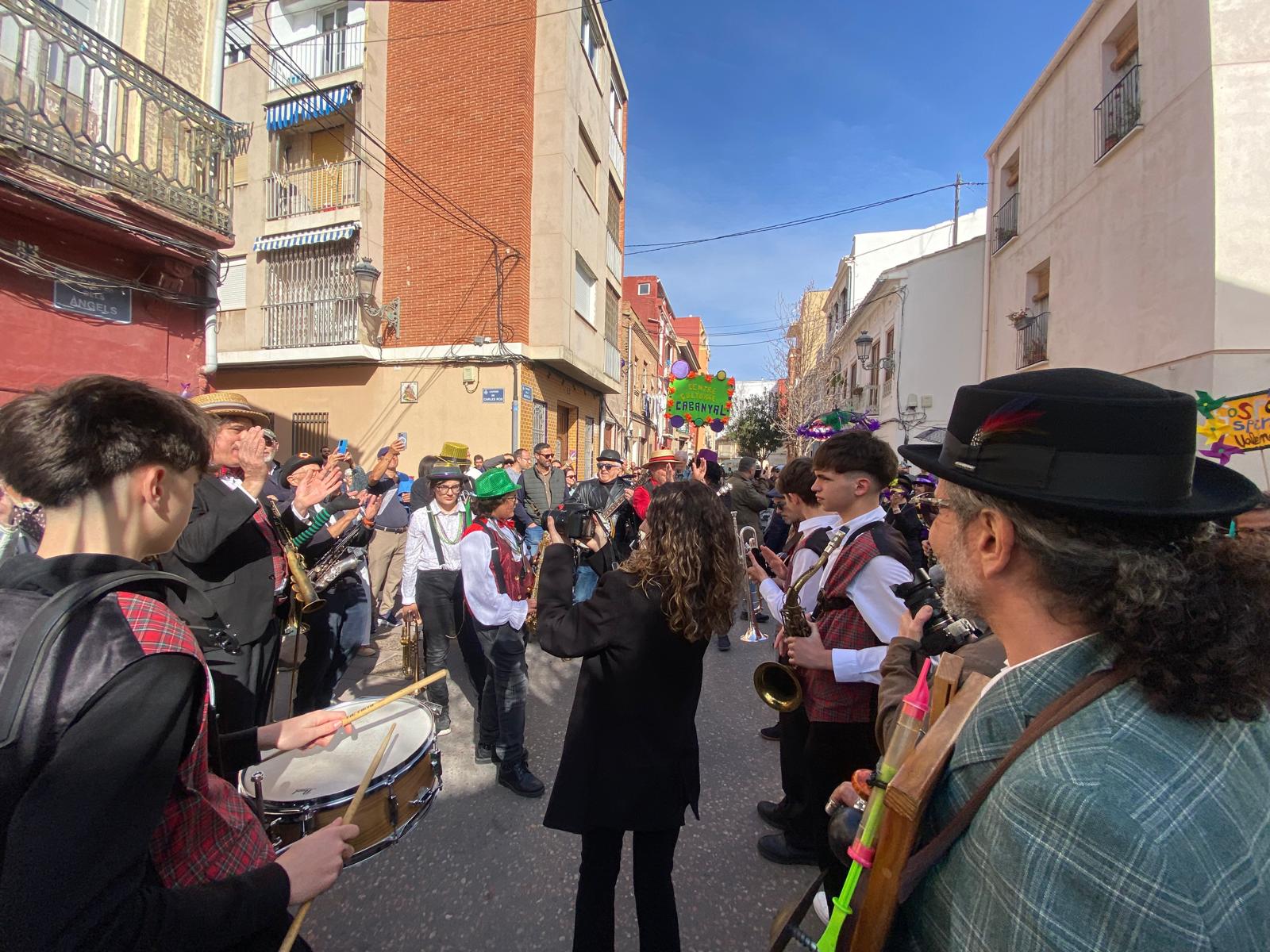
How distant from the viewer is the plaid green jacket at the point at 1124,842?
Result: 67 centimetres

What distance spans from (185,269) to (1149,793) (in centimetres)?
847

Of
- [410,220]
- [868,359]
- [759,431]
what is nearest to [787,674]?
[410,220]

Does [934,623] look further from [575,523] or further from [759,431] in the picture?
[759,431]

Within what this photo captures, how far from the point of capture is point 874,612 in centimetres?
234

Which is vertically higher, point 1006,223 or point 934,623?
point 1006,223

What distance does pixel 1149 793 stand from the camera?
70 cm

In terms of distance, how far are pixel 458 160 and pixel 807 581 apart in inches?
497

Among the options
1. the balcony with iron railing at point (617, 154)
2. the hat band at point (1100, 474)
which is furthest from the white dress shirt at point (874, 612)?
the balcony with iron railing at point (617, 154)

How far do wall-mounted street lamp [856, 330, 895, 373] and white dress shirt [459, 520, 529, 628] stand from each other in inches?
676

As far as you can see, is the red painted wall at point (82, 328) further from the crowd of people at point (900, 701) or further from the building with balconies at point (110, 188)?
the crowd of people at point (900, 701)

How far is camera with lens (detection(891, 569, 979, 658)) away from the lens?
6.04 ft

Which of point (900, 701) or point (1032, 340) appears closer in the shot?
point (900, 701)

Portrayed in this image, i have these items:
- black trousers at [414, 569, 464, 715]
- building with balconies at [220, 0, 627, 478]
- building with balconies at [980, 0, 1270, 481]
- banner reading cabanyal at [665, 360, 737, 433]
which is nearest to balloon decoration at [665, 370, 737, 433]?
banner reading cabanyal at [665, 360, 737, 433]

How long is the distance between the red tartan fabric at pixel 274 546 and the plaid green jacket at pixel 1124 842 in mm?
3115
